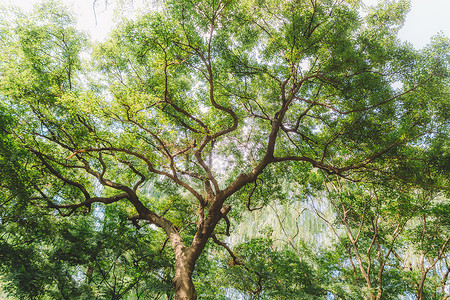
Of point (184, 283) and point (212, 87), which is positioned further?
point (212, 87)

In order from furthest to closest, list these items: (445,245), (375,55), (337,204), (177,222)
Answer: (337,204)
(177,222)
(445,245)
(375,55)

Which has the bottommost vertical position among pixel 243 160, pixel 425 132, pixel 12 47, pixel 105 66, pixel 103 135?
pixel 103 135

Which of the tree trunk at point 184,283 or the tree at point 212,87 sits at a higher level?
the tree at point 212,87

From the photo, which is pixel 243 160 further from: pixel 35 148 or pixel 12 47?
pixel 12 47

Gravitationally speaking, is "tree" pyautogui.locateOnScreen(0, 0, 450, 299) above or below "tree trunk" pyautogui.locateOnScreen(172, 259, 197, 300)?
above

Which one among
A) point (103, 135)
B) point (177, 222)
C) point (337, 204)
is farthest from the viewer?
point (337, 204)

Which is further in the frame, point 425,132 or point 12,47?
point 12,47

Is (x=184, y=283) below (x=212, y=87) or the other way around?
below

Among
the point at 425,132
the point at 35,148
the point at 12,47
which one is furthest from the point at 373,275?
the point at 12,47

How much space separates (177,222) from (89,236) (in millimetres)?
1513

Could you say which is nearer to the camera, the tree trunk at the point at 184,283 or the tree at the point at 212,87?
the tree trunk at the point at 184,283

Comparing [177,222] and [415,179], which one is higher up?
[415,179]

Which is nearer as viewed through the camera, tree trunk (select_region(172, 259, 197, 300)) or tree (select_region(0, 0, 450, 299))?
tree trunk (select_region(172, 259, 197, 300))

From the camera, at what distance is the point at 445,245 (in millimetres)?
3924
